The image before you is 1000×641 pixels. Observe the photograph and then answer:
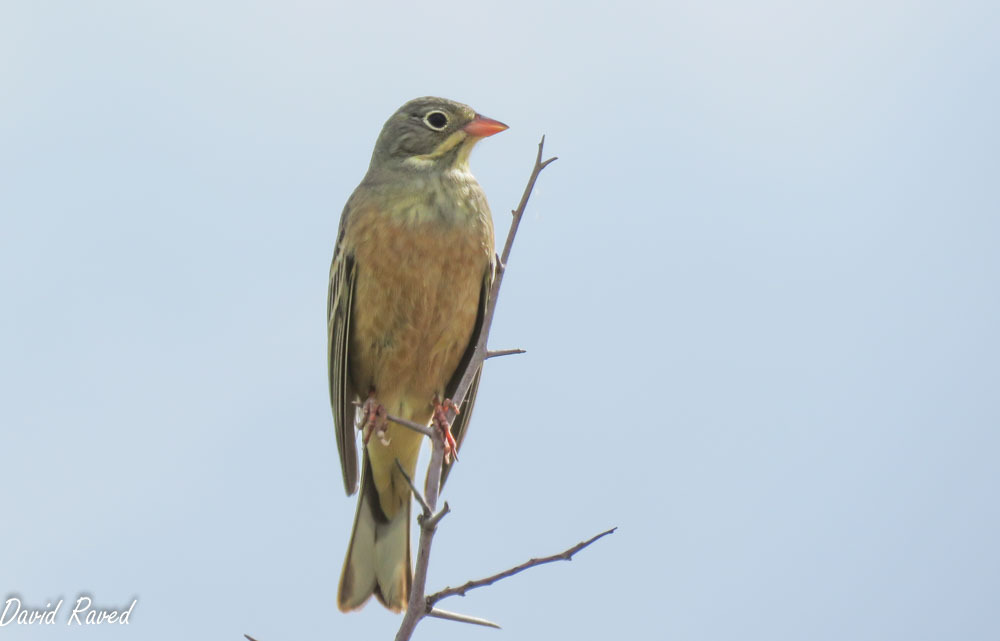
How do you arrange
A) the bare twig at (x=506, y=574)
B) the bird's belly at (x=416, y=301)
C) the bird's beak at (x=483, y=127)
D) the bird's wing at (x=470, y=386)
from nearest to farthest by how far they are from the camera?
the bare twig at (x=506, y=574) → the bird's belly at (x=416, y=301) → the bird's wing at (x=470, y=386) → the bird's beak at (x=483, y=127)

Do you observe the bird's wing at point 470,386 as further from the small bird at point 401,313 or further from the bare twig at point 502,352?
the bare twig at point 502,352

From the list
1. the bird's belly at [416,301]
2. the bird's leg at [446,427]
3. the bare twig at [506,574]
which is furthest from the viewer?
the bird's belly at [416,301]

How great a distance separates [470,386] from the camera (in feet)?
20.7

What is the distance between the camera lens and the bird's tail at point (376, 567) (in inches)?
249

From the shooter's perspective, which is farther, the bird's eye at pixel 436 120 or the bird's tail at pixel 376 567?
the bird's eye at pixel 436 120

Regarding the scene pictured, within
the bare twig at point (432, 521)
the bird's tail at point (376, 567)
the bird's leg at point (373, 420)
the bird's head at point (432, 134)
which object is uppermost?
the bird's head at point (432, 134)

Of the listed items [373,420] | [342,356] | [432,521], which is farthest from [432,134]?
[432,521]

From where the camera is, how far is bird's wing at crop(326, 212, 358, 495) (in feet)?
21.0

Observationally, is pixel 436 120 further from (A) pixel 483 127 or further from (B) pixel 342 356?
(B) pixel 342 356

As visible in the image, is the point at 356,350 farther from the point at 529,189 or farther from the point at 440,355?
the point at 529,189

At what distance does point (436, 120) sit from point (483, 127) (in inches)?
13.1

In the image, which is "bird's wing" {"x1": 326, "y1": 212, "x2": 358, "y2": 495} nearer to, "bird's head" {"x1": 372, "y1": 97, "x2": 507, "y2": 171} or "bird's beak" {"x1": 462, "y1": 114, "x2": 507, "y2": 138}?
"bird's head" {"x1": 372, "y1": 97, "x2": 507, "y2": 171}

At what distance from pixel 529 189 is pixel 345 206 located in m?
2.79

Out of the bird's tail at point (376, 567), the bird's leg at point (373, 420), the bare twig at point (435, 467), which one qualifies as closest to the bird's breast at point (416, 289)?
the bird's leg at point (373, 420)
